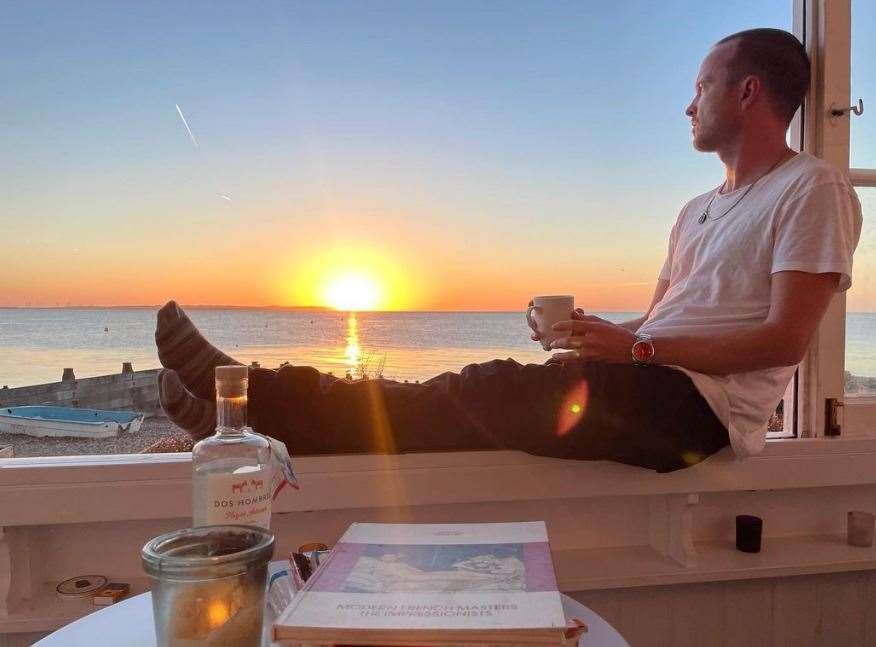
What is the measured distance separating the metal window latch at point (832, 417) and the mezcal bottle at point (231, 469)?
150 cm

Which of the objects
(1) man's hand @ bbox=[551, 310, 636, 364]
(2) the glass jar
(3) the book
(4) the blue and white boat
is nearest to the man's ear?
(1) man's hand @ bbox=[551, 310, 636, 364]

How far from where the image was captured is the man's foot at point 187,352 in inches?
44.8

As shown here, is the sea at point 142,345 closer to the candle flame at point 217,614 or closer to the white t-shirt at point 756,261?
the white t-shirt at point 756,261

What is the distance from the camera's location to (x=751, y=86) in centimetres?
149

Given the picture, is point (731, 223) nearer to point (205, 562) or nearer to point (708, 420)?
point (708, 420)

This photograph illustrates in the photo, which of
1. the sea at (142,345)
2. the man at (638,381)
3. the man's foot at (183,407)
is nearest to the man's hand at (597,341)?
the man at (638,381)

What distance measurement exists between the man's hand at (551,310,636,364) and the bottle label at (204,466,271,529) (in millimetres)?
796

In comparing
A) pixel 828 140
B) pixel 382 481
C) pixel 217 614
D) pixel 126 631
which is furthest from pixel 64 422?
pixel 828 140

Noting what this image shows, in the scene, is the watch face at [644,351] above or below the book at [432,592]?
above

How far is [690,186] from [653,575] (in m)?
1.43

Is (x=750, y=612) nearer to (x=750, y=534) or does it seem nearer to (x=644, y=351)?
(x=750, y=534)

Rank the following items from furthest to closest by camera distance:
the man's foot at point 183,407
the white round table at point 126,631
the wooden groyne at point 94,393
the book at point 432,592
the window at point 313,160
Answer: the window at point 313,160, the wooden groyne at point 94,393, the man's foot at point 183,407, the white round table at point 126,631, the book at point 432,592

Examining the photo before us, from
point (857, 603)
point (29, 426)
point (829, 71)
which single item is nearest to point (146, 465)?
point (29, 426)

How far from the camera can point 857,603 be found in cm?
154
